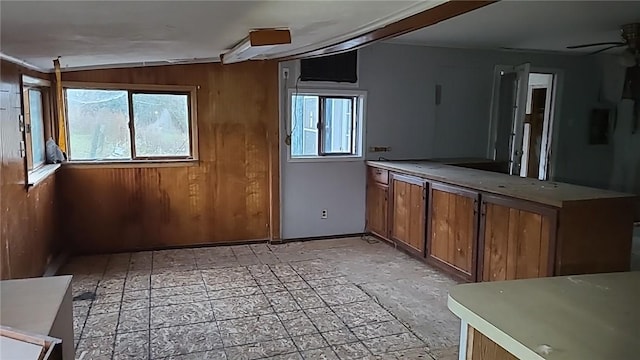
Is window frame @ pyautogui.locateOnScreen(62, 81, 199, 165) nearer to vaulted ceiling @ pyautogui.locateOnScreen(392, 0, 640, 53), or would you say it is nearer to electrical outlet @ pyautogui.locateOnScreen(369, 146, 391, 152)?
electrical outlet @ pyautogui.locateOnScreen(369, 146, 391, 152)

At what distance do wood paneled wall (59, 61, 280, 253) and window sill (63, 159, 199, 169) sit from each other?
3 cm

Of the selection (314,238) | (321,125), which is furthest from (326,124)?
(314,238)

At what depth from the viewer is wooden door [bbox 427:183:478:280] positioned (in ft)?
12.6

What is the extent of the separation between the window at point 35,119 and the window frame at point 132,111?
0.18m

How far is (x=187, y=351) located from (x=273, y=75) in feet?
10.5

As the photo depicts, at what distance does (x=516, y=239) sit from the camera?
133 inches

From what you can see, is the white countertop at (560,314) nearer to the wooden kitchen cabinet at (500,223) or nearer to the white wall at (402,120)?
the wooden kitchen cabinet at (500,223)

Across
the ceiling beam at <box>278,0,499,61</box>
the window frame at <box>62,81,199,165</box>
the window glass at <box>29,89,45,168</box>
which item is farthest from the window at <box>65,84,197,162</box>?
the ceiling beam at <box>278,0,499,61</box>

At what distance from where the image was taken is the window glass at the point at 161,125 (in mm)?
4887

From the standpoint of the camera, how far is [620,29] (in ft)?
15.2

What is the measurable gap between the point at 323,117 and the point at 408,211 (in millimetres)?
1513

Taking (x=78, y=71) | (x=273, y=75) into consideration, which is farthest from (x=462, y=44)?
(x=78, y=71)

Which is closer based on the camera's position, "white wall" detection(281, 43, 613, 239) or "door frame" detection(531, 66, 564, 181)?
"white wall" detection(281, 43, 613, 239)

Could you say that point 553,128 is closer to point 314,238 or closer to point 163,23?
point 314,238
